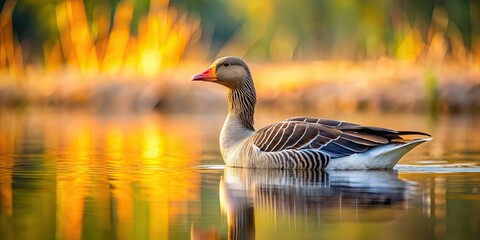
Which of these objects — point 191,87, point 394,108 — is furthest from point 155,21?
point 394,108

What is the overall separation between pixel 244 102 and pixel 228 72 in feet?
1.31

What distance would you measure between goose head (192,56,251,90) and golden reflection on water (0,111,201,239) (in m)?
1.01

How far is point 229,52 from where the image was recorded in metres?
34.0

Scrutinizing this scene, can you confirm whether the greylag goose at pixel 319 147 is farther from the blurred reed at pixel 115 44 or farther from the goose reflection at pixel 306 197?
the blurred reed at pixel 115 44

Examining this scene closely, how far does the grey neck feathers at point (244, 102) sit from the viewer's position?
12.3 meters

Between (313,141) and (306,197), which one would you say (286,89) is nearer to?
(313,141)

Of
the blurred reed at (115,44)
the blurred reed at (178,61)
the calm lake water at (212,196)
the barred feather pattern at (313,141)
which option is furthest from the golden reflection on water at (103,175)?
the blurred reed at (115,44)

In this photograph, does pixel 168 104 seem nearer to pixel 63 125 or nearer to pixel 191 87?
pixel 191 87

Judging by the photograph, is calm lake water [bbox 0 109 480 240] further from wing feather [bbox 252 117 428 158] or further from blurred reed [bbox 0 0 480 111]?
blurred reed [bbox 0 0 480 111]

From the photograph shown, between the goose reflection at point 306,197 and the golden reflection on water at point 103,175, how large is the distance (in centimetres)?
41

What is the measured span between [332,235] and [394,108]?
61.6 ft

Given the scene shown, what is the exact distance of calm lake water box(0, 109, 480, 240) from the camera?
6.93 meters

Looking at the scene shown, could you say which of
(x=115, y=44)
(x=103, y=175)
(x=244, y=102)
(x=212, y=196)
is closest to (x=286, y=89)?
(x=115, y=44)

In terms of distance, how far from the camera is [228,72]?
12.4 m
